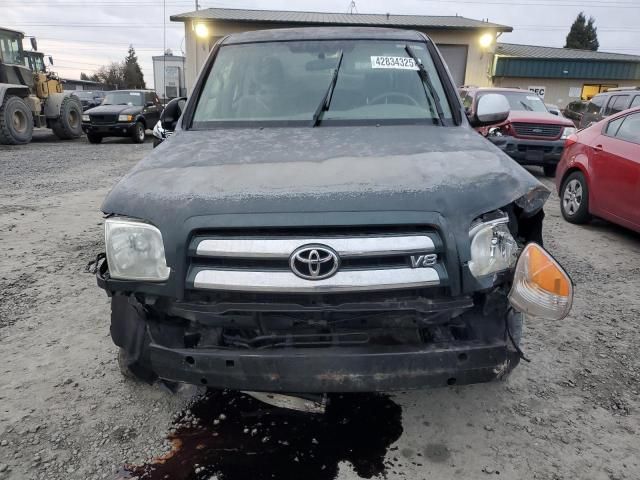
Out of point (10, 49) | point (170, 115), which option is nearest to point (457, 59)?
point (10, 49)

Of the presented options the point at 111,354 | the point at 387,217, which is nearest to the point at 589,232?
the point at 387,217

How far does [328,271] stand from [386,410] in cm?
107

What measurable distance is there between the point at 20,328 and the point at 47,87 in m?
15.9

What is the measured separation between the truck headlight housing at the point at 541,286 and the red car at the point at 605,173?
149 inches

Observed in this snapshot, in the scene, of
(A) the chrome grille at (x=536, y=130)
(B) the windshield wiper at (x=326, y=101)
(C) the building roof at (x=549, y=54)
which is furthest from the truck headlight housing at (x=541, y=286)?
(C) the building roof at (x=549, y=54)

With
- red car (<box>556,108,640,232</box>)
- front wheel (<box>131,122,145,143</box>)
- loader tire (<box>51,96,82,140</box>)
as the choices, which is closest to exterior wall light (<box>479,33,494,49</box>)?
front wheel (<box>131,122,145,143</box>)

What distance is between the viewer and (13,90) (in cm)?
1414

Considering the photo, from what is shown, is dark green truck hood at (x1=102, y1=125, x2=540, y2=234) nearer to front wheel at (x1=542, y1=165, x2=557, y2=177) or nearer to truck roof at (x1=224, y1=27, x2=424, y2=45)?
truck roof at (x1=224, y1=27, x2=424, y2=45)

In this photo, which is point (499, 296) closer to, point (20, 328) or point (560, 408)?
point (560, 408)

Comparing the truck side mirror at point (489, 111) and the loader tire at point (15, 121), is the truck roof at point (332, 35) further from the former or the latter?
the loader tire at point (15, 121)

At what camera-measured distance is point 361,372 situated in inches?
74.5

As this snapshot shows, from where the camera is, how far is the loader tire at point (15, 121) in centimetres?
1350

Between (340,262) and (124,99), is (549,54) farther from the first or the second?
(340,262)

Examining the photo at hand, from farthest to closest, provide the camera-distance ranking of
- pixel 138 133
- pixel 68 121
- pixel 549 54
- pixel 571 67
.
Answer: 1. pixel 549 54
2. pixel 571 67
3. pixel 68 121
4. pixel 138 133
